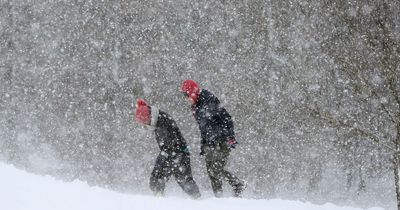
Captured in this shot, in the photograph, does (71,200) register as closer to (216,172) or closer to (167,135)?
(167,135)

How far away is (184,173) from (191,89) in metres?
1.06

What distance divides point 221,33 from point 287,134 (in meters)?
2.36

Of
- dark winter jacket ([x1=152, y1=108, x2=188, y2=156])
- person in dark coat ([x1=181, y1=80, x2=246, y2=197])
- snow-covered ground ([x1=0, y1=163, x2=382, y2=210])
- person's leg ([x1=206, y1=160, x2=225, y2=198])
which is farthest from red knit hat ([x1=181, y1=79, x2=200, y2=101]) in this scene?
snow-covered ground ([x1=0, y1=163, x2=382, y2=210])

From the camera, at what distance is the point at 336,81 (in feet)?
37.0

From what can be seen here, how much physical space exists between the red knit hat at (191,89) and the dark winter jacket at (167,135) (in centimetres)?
38

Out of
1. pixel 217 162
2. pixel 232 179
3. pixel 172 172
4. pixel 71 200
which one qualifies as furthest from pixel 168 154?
pixel 71 200

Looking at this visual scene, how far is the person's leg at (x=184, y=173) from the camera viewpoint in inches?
281

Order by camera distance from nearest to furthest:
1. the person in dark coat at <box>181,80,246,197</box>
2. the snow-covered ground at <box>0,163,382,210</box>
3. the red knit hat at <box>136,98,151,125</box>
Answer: the snow-covered ground at <box>0,163,382,210</box> → the red knit hat at <box>136,98,151,125</box> → the person in dark coat at <box>181,80,246,197</box>

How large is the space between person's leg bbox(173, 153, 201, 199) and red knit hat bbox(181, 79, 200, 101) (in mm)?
740

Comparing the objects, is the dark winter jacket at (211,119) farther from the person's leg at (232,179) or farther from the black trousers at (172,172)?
the black trousers at (172,172)

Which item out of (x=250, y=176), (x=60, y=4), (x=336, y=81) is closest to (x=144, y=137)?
(x=250, y=176)

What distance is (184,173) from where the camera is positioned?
720 cm

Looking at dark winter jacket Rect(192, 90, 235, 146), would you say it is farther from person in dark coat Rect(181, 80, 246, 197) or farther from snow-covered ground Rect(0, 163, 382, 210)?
snow-covered ground Rect(0, 163, 382, 210)

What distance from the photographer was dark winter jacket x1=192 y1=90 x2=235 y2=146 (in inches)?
276
